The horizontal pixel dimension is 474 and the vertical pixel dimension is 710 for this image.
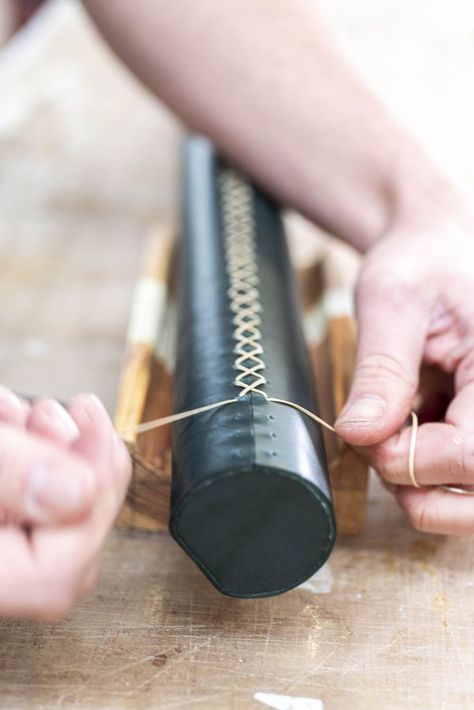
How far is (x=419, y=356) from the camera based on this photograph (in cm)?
87

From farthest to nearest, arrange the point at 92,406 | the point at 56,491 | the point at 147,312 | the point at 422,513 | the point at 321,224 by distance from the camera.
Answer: the point at 321,224 < the point at 147,312 < the point at 422,513 < the point at 92,406 < the point at 56,491

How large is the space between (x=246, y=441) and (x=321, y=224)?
2.06 ft

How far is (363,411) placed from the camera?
0.77m

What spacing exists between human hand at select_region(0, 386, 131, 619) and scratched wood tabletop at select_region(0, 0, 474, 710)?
0.12 m

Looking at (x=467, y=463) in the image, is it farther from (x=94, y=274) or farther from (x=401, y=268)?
(x=94, y=274)

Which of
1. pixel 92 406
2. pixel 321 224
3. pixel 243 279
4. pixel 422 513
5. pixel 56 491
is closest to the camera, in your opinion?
pixel 56 491

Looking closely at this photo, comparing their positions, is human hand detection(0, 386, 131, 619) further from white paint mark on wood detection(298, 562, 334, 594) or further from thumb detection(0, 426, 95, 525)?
white paint mark on wood detection(298, 562, 334, 594)

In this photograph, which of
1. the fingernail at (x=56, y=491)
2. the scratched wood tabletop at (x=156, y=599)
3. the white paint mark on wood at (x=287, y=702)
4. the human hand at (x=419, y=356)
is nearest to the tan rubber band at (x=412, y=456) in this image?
the human hand at (x=419, y=356)

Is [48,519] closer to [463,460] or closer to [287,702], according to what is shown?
[287,702]

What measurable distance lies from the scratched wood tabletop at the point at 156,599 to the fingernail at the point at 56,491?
20 cm

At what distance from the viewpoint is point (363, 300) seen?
0.95 meters

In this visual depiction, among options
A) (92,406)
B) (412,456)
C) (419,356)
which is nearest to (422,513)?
(412,456)

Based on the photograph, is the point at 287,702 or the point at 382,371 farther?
the point at 382,371

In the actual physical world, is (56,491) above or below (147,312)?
above
